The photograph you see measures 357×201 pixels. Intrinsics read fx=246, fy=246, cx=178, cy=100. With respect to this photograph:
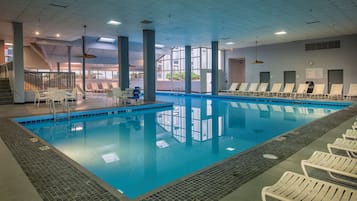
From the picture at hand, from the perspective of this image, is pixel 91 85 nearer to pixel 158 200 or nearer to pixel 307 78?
pixel 307 78

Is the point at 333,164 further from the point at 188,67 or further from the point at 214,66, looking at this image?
the point at 188,67

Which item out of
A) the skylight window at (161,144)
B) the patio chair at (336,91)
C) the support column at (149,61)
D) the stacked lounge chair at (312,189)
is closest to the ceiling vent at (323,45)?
the patio chair at (336,91)

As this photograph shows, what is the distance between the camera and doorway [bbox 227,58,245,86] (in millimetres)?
19172

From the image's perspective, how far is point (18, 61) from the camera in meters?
9.21

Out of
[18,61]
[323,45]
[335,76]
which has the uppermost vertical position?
[323,45]

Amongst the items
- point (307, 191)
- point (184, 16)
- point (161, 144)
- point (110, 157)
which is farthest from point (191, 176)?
point (184, 16)

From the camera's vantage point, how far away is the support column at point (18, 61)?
9.10 meters

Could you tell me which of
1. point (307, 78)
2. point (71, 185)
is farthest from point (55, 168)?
point (307, 78)

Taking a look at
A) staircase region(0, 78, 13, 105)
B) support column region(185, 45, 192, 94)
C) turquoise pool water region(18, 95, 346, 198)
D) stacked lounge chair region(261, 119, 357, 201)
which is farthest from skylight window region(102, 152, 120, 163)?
support column region(185, 45, 192, 94)

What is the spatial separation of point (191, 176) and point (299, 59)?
14.6 meters

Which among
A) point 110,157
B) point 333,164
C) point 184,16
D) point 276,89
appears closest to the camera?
point 333,164

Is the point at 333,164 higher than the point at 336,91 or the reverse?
the reverse

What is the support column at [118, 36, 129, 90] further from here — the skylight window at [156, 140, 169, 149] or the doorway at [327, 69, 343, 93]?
the doorway at [327, 69, 343, 93]

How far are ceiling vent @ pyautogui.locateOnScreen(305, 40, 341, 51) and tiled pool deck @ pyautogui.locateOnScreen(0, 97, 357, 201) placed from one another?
11.5 metres
